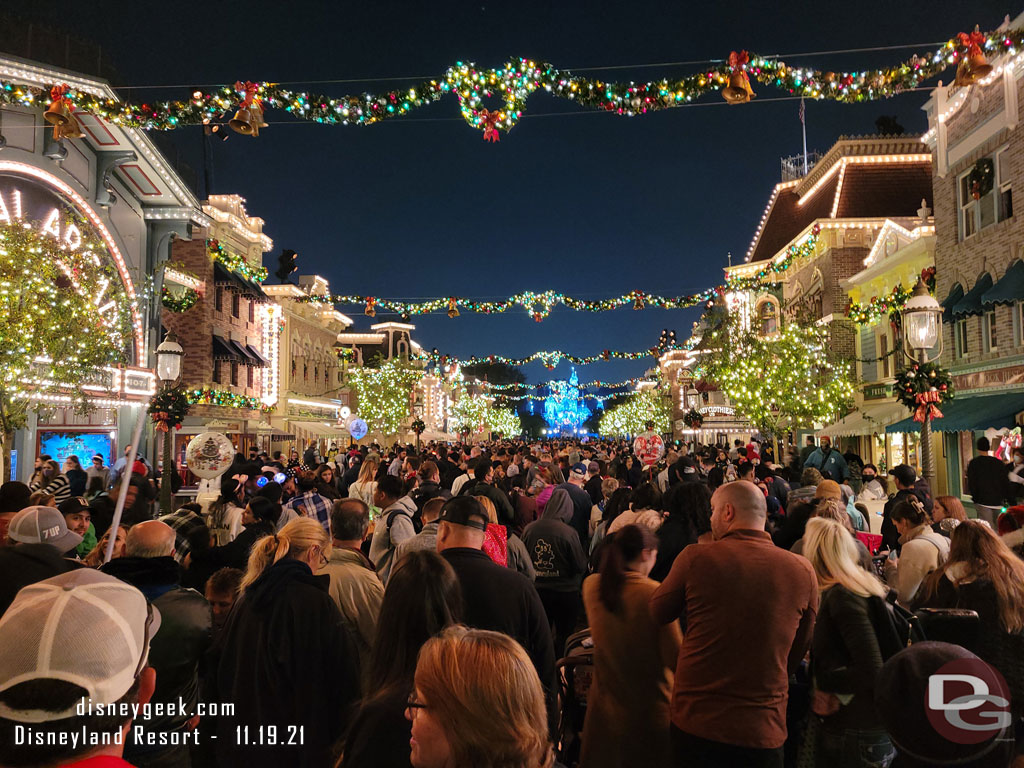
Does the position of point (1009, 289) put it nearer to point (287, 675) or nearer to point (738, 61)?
point (738, 61)

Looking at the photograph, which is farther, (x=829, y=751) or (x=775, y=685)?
(x=829, y=751)

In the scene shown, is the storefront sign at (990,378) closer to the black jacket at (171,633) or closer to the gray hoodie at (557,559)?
the gray hoodie at (557,559)

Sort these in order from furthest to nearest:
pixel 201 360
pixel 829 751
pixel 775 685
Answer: pixel 201 360
pixel 829 751
pixel 775 685

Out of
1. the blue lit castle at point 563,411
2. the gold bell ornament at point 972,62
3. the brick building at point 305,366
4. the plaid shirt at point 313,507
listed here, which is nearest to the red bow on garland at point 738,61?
the gold bell ornament at point 972,62

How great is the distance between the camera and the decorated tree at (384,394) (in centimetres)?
5231

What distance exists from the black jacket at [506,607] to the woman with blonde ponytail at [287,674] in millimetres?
739

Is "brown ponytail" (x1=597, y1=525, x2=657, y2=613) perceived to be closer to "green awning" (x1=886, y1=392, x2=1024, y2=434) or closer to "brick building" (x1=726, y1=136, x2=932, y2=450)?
"green awning" (x1=886, y1=392, x2=1024, y2=434)

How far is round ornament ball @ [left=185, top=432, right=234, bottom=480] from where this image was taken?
12.2 m

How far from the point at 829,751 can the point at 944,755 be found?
2.25 meters

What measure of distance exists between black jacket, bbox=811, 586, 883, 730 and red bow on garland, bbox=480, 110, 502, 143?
360 inches

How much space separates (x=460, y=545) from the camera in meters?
4.73

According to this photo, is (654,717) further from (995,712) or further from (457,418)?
(457,418)

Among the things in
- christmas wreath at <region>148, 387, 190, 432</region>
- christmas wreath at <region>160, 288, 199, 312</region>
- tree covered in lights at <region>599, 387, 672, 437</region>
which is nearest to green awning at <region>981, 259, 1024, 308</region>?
christmas wreath at <region>148, 387, 190, 432</region>

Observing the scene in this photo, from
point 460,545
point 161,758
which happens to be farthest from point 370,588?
point 161,758
